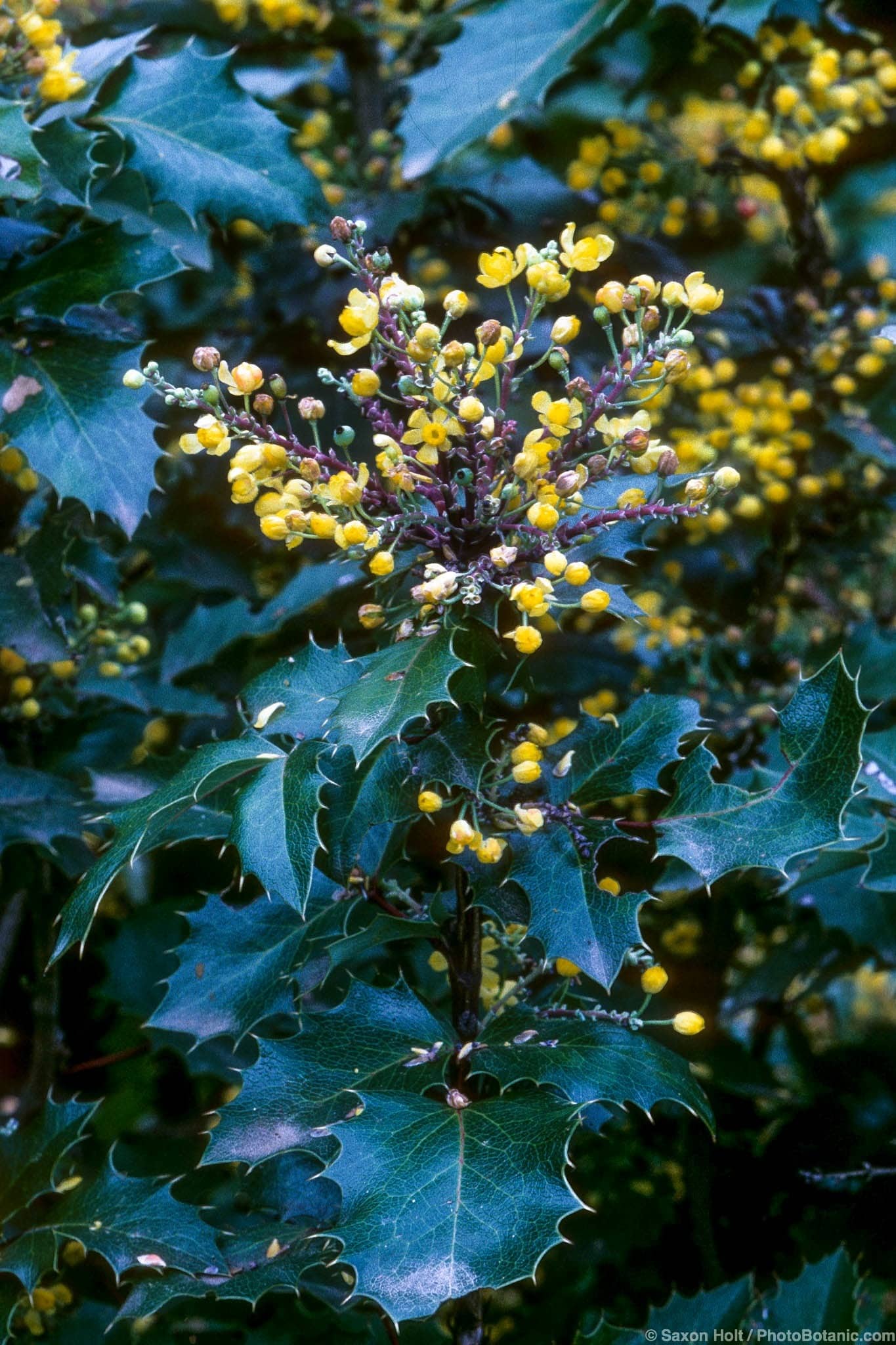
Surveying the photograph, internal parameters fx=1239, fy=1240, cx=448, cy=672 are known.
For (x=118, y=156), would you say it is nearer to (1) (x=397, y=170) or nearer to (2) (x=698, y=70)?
(1) (x=397, y=170)

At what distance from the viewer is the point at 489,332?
3.26 ft

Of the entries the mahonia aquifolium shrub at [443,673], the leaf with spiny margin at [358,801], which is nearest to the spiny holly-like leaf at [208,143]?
the mahonia aquifolium shrub at [443,673]

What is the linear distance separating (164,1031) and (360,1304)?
1.91ft

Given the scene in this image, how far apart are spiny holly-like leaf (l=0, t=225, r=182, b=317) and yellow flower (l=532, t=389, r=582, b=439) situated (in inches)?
28.0

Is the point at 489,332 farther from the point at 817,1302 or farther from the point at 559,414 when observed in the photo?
the point at 817,1302

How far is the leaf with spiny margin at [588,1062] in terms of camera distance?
1.06m

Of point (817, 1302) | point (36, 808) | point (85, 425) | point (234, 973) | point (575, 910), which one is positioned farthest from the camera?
point (36, 808)

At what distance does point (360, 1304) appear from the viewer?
4.19 feet

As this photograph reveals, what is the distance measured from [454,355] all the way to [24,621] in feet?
2.87

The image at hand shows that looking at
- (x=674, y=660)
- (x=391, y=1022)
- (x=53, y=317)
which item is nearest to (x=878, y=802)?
(x=674, y=660)

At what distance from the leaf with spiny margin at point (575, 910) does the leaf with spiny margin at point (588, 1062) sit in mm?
80

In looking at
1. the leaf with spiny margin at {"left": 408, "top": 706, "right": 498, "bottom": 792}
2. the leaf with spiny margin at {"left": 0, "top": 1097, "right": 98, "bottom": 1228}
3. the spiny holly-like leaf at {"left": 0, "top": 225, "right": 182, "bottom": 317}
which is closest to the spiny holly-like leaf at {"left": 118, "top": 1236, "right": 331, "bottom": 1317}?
the leaf with spiny margin at {"left": 0, "top": 1097, "right": 98, "bottom": 1228}

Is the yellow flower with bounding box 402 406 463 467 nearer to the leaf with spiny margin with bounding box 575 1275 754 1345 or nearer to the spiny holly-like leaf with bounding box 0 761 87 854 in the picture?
the spiny holly-like leaf with bounding box 0 761 87 854

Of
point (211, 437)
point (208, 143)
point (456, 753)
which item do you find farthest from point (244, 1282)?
point (208, 143)
